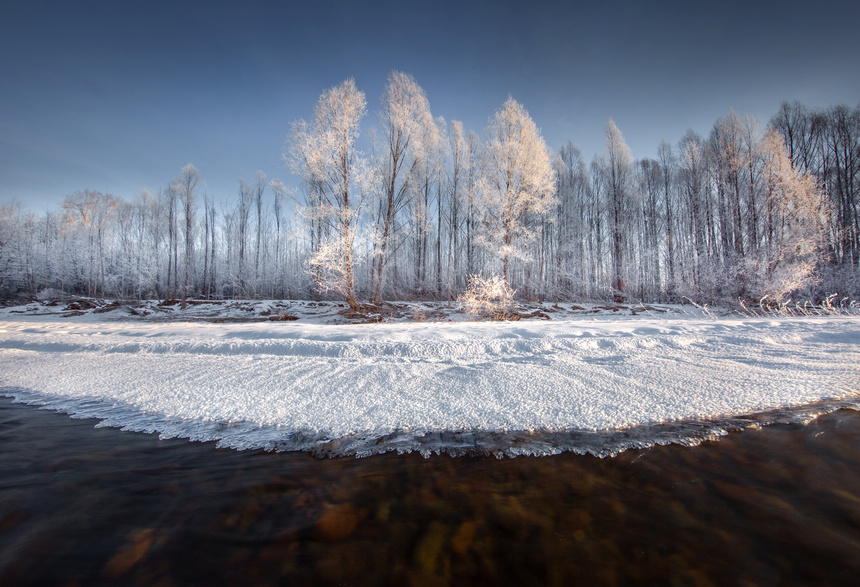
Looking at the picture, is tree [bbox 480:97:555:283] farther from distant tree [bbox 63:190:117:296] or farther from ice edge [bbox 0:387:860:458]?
distant tree [bbox 63:190:117:296]

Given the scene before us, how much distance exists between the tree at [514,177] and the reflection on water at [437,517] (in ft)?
37.1

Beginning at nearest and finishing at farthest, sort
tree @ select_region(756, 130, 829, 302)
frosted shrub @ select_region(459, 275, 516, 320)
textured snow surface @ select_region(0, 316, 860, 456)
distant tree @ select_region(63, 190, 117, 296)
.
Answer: textured snow surface @ select_region(0, 316, 860, 456), frosted shrub @ select_region(459, 275, 516, 320), tree @ select_region(756, 130, 829, 302), distant tree @ select_region(63, 190, 117, 296)

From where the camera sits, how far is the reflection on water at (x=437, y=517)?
129 centimetres

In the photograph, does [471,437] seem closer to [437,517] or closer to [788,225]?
[437,517]

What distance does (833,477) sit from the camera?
1.83 metres

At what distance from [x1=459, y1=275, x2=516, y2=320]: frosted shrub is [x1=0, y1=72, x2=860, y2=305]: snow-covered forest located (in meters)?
2.47

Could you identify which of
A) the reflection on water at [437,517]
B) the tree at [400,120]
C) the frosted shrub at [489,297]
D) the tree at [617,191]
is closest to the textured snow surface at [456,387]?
the reflection on water at [437,517]

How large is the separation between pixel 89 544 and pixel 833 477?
13.2 feet

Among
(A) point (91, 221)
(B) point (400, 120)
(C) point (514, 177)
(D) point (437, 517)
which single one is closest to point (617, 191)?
(C) point (514, 177)

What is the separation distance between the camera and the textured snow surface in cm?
247

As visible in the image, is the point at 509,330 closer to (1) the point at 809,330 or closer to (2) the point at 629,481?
(2) the point at 629,481

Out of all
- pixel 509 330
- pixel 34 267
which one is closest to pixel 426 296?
pixel 509 330

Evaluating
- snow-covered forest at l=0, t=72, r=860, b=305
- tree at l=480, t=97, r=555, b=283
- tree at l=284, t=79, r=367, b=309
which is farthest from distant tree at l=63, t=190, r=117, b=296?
tree at l=480, t=97, r=555, b=283

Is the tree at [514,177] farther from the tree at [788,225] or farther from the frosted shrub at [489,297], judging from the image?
the tree at [788,225]
